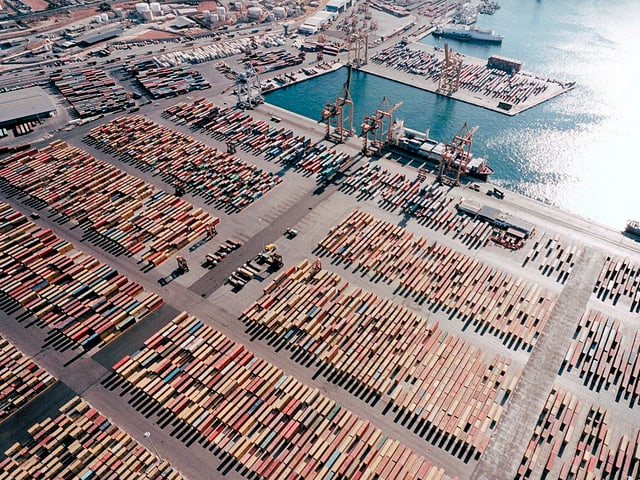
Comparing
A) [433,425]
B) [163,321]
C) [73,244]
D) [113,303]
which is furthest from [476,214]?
[73,244]

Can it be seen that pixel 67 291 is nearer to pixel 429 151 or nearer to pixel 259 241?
pixel 259 241

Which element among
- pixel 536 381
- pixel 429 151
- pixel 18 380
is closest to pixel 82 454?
pixel 18 380

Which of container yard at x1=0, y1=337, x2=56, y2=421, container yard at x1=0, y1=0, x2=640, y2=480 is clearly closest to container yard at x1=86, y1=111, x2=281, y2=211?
container yard at x1=0, y1=0, x2=640, y2=480

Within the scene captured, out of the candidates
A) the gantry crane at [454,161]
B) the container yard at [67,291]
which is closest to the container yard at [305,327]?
the container yard at [67,291]

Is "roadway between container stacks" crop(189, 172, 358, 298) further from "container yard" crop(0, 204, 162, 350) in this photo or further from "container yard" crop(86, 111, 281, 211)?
"container yard" crop(86, 111, 281, 211)

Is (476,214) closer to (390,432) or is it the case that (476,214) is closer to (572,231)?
(572,231)
